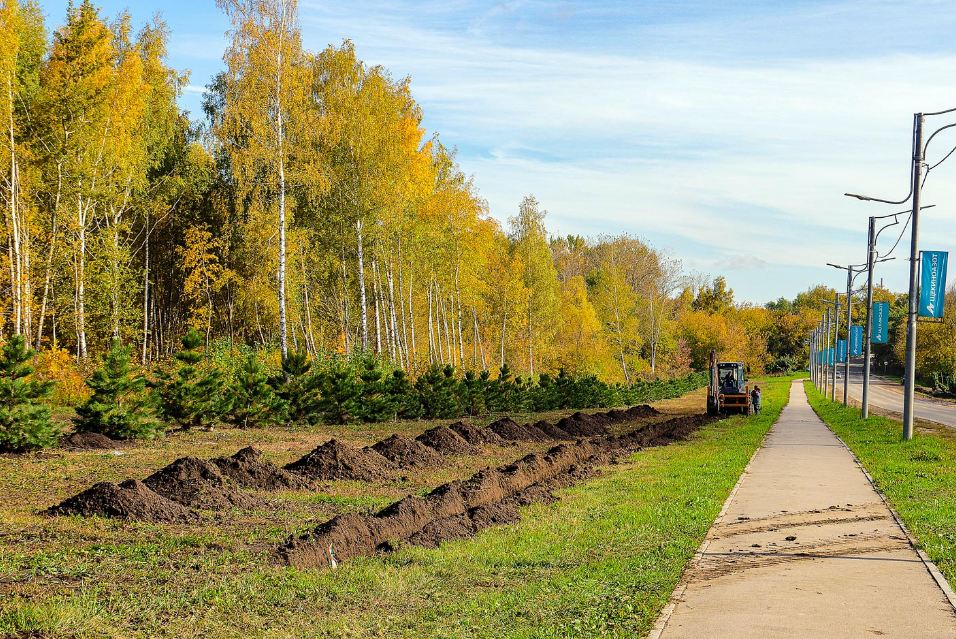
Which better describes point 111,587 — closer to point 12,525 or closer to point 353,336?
point 12,525

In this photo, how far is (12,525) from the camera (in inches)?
361

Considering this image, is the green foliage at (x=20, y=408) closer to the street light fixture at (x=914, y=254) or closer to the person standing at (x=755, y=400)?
the street light fixture at (x=914, y=254)

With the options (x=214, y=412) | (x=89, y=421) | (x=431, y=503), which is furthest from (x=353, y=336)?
(x=431, y=503)

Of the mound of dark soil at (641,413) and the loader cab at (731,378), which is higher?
the loader cab at (731,378)

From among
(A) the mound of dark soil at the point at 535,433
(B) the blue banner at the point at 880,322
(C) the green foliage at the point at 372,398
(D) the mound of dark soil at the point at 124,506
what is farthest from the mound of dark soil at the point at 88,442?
(B) the blue banner at the point at 880,322

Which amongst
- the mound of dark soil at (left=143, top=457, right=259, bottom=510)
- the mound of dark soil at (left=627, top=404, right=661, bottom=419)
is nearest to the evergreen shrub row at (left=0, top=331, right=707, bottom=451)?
the mound of dark soil at (left=627, top=404, right=661, bottom=419)

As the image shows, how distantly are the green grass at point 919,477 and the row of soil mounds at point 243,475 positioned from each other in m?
7.82

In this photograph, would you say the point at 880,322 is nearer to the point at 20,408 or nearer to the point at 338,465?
the point at 338,465

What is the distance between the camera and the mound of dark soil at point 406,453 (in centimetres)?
1605

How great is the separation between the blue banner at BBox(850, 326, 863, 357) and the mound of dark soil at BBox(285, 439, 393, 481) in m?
36.8

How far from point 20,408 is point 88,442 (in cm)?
158

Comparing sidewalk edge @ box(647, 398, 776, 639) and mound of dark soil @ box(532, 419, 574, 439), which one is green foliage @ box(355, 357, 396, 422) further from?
sidewalk edge @ box(647, 398, 776, 639)

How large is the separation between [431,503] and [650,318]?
2814 inches

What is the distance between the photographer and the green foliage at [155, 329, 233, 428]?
19.7m
